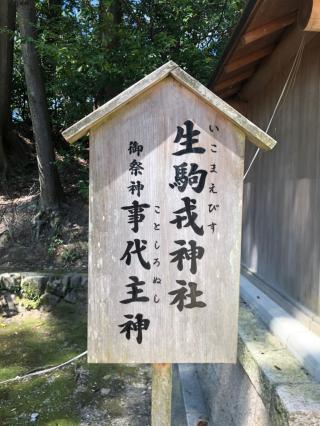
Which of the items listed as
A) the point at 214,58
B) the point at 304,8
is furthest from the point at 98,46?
the point at 304,8

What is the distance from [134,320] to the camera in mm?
2033

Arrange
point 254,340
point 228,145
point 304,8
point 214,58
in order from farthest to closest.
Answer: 1. point 214,58
2. point 254,340
3. point 304,8
4. point 228,145

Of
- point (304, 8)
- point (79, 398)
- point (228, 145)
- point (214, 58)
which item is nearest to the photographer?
point (228, 145)

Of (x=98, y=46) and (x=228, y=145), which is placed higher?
(x=98, y=46)

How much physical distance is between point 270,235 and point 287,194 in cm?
58

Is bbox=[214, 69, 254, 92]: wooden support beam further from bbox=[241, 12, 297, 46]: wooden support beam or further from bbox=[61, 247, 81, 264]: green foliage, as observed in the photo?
bbox=[61, 247, 81, 264]: green foliage

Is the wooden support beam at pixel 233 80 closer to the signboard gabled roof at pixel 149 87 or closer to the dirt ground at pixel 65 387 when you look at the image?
the signboard gabled roof at pixel 149 87

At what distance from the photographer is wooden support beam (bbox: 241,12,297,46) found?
2873 millimetres

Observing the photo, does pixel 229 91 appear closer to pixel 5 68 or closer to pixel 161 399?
pixel 161 399

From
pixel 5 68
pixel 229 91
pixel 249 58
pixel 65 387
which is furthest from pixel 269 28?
pixel 5 68

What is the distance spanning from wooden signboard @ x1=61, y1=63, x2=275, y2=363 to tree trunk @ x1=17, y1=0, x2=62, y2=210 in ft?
23.5

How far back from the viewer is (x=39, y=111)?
887 cm

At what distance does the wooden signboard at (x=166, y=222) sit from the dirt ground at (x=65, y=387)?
2.40 meters

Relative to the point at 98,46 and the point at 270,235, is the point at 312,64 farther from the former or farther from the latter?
the point at 98,46
